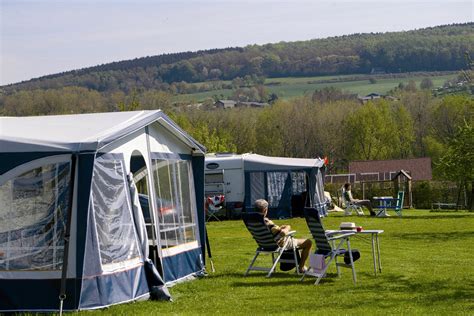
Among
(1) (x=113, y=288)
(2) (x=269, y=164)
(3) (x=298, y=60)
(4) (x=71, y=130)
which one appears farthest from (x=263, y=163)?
(3) (x=298, y=60)

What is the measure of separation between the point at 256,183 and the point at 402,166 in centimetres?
2188

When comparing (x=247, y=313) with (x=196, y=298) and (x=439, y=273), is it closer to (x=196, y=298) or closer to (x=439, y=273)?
(x=196, y=298)

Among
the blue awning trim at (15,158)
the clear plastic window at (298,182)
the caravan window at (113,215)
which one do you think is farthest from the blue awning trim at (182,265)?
the clear plastic window at (298,182)

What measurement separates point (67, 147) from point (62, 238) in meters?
0.90

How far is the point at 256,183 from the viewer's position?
27.9 meters

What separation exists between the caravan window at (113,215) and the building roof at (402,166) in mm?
38389

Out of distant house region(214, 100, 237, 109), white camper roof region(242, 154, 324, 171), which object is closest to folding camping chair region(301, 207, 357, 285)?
white camper roof region(242, 154, 324, 171)

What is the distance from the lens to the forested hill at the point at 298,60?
9325 cm

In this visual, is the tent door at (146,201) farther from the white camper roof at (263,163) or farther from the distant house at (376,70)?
the distant house at (376,70)

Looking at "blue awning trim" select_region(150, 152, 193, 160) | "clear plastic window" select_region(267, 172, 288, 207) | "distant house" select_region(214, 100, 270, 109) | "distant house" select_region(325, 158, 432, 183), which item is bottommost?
"distant house" select_region(325, 158, 432, 183)

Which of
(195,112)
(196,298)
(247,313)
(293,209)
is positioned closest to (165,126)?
(196,298)

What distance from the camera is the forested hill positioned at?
306 ft

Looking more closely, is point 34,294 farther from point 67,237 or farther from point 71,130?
point 71,130

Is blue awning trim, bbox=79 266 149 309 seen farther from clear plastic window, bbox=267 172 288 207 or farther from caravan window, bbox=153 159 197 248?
clear plastic window, bbox=267 172 288 207
